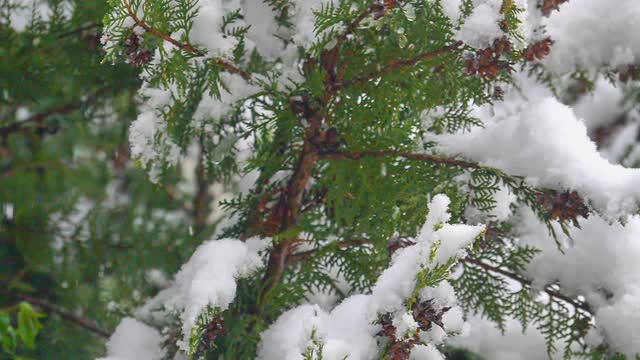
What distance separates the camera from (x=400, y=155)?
113 centimetres

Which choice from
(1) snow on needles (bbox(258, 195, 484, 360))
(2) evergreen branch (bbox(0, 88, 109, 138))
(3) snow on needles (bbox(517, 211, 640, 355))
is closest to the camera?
(1) snow on needles (bbox(258, 195, 484, 360))

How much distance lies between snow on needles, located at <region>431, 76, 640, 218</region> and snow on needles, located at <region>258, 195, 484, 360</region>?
29cm

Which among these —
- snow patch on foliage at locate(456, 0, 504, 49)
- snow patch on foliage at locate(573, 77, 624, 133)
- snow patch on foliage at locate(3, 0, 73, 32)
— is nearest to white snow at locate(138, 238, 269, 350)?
snow patch on foliage at locate(456, 0, 504, 49)

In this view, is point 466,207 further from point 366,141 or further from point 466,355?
point 466,355

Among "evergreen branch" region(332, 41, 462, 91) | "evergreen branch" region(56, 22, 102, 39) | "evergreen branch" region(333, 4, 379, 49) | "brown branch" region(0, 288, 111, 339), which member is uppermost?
"evergreen branch" region(56, 22, 102, 39)

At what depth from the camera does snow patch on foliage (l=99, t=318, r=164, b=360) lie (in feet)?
4.70

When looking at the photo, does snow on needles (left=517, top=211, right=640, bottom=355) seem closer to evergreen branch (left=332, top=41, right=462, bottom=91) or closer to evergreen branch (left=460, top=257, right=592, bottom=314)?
evergreen branch (left=460, top=257, right=592, bottom=314)

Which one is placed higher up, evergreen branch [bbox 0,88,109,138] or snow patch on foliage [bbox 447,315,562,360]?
evergreen branch [bbox 0,88,109,138]

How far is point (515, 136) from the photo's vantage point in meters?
1.25

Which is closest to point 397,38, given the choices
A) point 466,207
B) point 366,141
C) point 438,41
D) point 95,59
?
point 438,41

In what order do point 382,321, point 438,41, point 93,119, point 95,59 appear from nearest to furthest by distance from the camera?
point 382,321 → point 438,41 → point 95,59 → point 93,119

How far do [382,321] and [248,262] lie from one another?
0.42 meters

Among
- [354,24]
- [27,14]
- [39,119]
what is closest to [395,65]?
[354,24]

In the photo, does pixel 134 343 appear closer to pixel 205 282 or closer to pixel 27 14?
pixel 205 282
